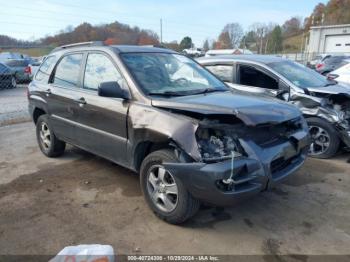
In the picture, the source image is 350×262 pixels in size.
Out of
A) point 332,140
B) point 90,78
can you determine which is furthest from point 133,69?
point 332,140

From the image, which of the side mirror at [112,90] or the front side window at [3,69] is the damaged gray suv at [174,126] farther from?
the front side window at [3,69]

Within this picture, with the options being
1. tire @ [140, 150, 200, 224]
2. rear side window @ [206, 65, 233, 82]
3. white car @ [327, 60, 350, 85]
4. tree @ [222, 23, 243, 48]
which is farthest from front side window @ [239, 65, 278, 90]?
tree @ [222, 23, 243, 48]

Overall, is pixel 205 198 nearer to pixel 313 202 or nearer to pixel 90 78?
pixel 313 202

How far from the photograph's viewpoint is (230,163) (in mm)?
2922

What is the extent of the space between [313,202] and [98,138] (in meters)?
2.80

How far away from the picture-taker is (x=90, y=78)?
4395mm

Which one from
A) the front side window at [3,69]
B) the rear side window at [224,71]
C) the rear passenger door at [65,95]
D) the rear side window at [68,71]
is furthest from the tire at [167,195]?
the front side window at [3,69]

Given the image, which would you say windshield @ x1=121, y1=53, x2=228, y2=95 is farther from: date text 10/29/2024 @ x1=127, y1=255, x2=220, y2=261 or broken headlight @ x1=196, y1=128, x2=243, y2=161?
date text 10/29/2024 @ x1=127, y1=255, x2=220, y2=261

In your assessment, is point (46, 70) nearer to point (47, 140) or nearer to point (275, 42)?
point (47, 140)

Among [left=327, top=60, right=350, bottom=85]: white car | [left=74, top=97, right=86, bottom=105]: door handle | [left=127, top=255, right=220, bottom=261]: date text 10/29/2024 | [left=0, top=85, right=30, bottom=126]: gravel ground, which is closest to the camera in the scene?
[left=127, top=255, right=220, bottom=261]: date text 10/29/2024

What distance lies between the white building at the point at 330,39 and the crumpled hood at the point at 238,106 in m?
42.8

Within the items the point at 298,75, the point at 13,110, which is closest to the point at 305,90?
the point at 298,75

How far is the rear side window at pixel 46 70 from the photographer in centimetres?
536

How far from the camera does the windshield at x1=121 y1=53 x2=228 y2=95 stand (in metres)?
3.83
